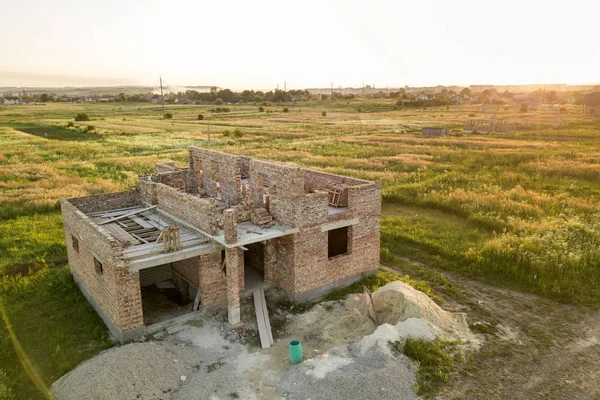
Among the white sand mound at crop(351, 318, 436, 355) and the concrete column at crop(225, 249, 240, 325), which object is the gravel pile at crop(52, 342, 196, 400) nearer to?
the concrete column at crop(225, 249, 240, 325)

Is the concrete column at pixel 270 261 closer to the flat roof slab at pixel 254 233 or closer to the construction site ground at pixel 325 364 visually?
the flat roof slab at pixel 254 233

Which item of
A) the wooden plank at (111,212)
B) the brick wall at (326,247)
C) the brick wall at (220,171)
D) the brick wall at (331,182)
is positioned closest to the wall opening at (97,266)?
the wooden plank at (111,212)

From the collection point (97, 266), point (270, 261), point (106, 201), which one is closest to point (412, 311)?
point (270, 261)

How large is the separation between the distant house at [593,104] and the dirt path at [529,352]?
3032 inches

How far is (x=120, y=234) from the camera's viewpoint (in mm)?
14258

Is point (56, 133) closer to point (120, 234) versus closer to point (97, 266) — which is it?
point (120, 234)

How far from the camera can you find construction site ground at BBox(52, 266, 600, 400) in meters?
10.1

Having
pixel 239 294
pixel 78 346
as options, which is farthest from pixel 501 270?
pixel 78 346

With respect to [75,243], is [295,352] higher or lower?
lower

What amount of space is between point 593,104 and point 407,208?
69.9 meters

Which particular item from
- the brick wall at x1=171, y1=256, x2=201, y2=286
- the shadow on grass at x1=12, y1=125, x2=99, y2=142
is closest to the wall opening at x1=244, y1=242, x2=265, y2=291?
the brick wall at x1=171, y1=256, x2=201, y2=286

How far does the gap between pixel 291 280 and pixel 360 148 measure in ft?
118

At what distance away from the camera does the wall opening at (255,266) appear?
1491 centimetres

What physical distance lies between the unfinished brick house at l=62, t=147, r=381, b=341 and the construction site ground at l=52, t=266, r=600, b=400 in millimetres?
1092
